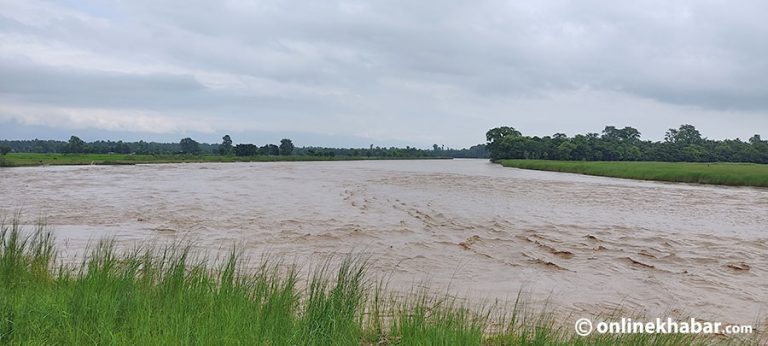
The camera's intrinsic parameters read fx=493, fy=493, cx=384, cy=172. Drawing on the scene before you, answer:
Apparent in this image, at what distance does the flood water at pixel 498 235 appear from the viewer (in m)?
9.20

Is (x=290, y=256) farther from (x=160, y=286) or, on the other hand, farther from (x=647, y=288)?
(x=647, y=288)

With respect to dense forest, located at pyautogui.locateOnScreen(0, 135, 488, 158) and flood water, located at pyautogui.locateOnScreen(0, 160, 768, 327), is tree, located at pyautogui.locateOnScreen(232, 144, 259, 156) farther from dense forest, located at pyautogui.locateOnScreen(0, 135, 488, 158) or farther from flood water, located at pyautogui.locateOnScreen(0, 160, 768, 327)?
flood water, located at pyautogui.locateOnScreen(0, 160, 768, 327)

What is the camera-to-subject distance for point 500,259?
38.8ft

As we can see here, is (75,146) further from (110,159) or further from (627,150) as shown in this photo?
(627,150)

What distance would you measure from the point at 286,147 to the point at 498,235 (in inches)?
4867

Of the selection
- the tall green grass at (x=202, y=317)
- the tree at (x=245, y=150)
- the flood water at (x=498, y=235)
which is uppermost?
the tree at (x=245, y=150)

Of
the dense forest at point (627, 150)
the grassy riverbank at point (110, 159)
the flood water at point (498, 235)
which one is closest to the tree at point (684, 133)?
the dense forest at point (627, 150)

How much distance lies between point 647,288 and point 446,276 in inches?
150

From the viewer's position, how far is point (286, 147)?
13500 centimetres

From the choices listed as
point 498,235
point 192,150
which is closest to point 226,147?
point 192,150

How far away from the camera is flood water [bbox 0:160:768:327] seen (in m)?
9.20

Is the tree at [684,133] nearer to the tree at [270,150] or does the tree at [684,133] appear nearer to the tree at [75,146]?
the tree at [270,150]

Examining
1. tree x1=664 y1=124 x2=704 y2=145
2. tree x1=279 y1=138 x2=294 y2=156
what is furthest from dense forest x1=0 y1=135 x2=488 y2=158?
tree x1=664 y1=124 x2=704 y2=145

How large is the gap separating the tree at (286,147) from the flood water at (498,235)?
347 ft
